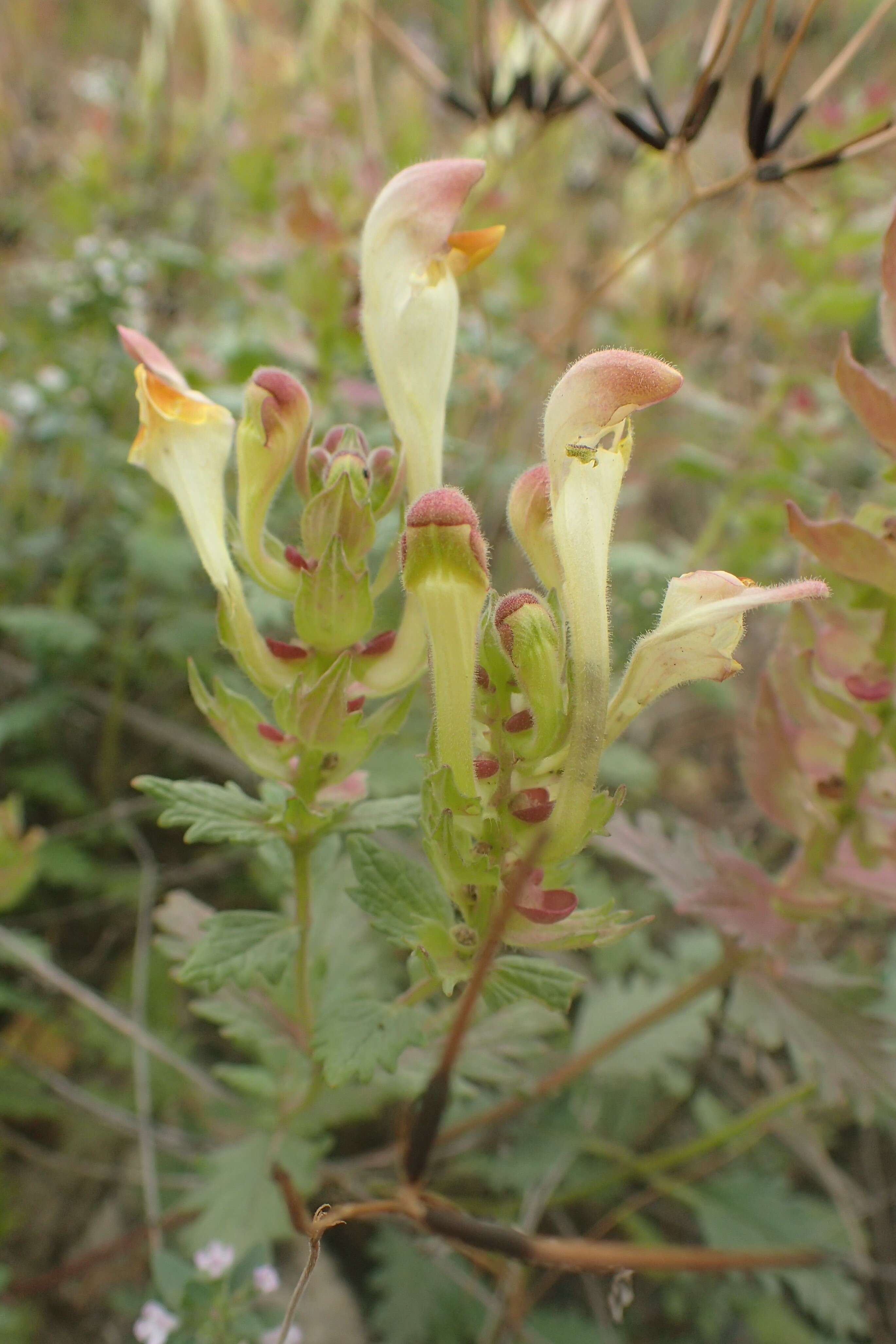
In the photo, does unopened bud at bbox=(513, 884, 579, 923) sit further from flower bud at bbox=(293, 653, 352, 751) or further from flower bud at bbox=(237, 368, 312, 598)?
flower bud at bbox=(237, 368, 312, 598)

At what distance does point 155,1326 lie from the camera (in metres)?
0.77

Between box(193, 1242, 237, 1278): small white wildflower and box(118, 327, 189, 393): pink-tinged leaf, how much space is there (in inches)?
28.8

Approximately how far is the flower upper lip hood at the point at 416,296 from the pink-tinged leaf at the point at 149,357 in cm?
15

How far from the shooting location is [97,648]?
1.69 meters

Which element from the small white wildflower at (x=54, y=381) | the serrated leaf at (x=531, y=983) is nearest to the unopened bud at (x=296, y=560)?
the serrated leaf at (x=531, y=983)

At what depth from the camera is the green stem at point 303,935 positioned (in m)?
0.69

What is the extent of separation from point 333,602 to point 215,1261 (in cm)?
61

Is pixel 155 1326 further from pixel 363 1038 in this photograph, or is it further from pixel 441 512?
pixel 441 512

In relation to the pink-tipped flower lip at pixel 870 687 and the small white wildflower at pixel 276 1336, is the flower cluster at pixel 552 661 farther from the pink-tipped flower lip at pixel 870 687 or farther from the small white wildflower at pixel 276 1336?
the small white wildflower at pixel 276 1336

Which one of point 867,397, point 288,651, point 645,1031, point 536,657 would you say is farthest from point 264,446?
point 645,1031

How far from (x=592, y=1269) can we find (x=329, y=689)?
0.50 metres

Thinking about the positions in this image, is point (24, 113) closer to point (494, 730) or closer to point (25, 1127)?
point (25, 1127)

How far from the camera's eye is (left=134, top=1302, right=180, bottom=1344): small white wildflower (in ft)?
2.48

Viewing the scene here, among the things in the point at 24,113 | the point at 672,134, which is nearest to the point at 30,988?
the point at 672,134
